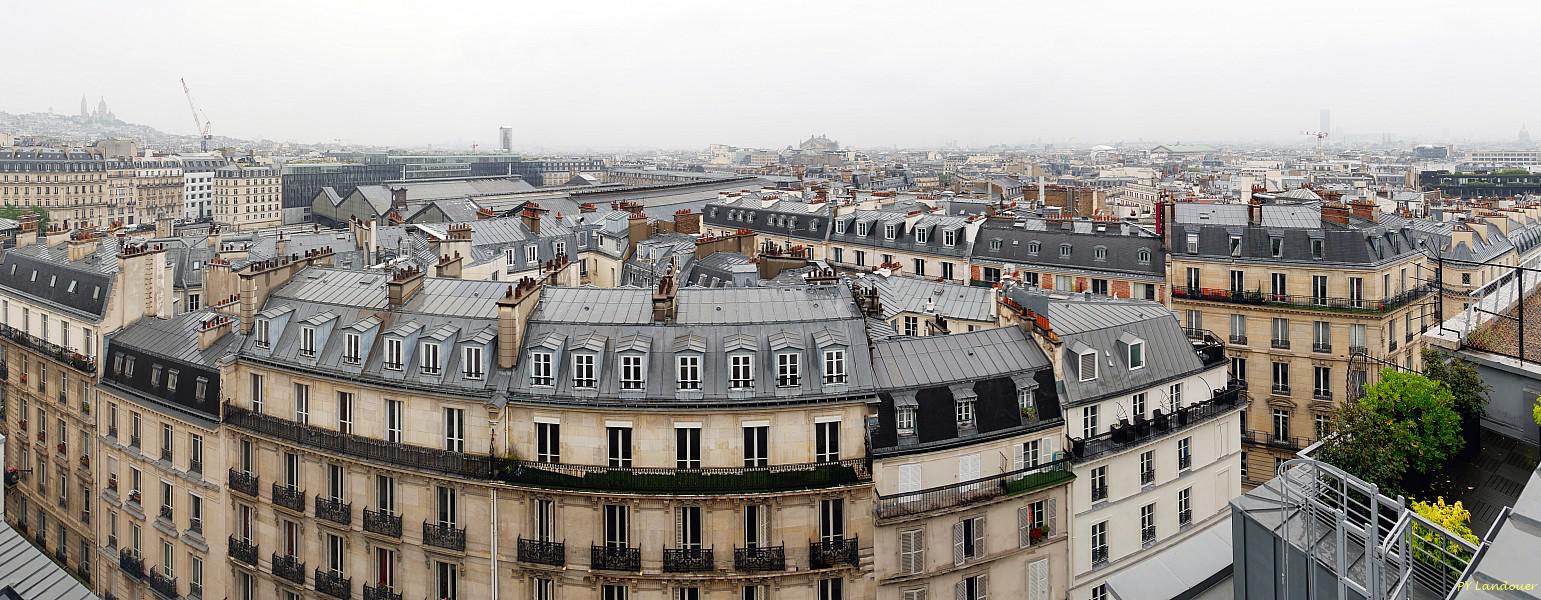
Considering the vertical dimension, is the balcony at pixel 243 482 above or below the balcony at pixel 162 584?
above

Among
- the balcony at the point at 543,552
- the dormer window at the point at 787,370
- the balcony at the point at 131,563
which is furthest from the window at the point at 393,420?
the balcony at the point at 131,563

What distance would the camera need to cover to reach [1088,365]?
28.1m

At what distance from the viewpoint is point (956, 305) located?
3728 cm

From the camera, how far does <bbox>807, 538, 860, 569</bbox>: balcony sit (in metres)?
23.8

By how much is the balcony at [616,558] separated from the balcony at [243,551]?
11.1 meters

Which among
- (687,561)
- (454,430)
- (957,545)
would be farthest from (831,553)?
(454,430)

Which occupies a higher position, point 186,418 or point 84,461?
point 186,418

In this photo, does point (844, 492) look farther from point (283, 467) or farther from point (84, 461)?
point (84, 461)

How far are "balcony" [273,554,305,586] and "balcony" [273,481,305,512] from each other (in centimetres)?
147

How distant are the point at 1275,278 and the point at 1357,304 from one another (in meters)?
3.27

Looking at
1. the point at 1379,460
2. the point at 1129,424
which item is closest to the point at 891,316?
the point at 1129,424

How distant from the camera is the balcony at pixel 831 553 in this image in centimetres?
2383

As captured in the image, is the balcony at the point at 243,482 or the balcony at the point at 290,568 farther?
the balcony at the point at 243,482

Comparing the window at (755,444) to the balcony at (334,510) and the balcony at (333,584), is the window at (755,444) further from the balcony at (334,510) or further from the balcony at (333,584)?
the balcony at (333,584)
